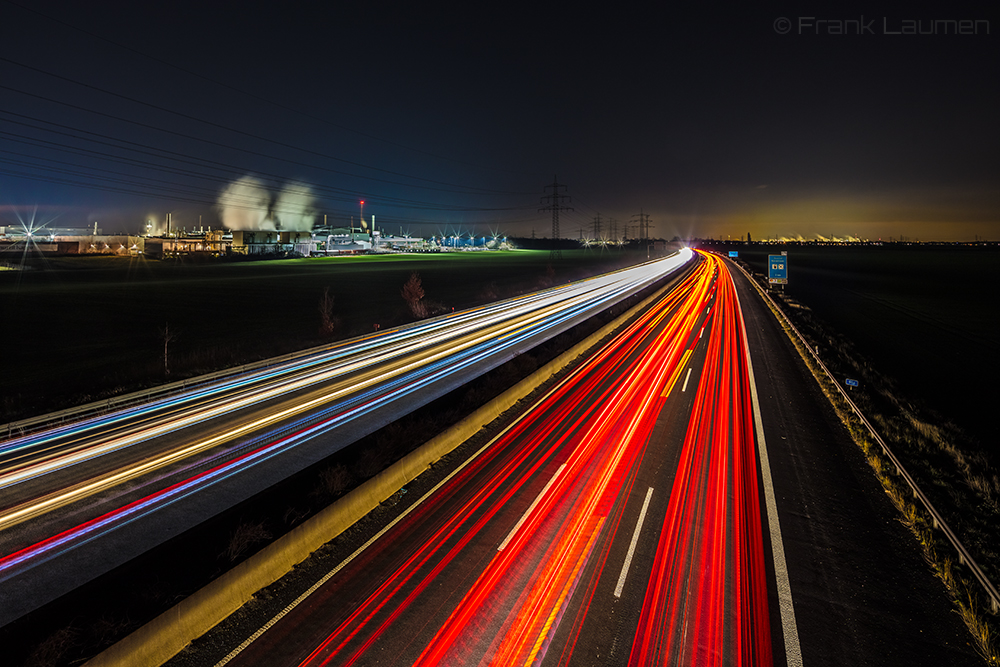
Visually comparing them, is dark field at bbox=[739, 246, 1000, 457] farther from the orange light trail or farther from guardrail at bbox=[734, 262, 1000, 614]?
the orange light trail

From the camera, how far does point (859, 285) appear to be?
7338 cm

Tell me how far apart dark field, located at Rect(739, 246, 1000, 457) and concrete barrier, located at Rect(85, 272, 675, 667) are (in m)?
18.9

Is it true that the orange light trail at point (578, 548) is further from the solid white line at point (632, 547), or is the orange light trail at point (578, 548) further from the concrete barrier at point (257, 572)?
the concrete barrier at point (257, 572)

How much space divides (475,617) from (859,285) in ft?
292

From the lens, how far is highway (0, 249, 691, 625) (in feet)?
29.3

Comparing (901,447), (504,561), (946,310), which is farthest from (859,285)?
(504,561)

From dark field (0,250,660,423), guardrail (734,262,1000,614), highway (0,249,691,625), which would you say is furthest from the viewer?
dark field (0,250,660,423)

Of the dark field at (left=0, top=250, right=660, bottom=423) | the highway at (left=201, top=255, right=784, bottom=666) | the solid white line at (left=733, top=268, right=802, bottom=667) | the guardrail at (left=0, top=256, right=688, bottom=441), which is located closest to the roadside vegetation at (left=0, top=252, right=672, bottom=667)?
the highway at (left=201, top=255, right=784, bottom=666)

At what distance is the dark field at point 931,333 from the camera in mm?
20500

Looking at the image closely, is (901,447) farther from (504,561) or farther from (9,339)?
(9,339)

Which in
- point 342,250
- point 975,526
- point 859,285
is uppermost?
point 342,250

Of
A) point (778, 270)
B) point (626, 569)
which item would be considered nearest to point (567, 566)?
point (626, 569)

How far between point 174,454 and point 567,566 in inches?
459

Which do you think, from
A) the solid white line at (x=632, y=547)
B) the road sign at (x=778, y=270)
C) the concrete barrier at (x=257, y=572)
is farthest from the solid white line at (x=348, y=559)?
the road sign at (x=778, y=270)
